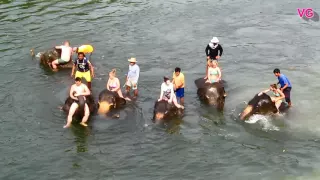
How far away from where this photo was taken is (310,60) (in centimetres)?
2245

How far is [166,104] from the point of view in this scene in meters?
16.3

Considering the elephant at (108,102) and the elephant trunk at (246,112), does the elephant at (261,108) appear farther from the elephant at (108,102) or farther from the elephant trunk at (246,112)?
the elephant at (108,102)

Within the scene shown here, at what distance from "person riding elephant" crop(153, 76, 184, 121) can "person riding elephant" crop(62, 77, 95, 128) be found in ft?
8.87

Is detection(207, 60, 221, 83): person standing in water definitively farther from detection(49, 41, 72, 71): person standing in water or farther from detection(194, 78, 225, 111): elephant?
detection(49, 41, 72, 71): person standing in water

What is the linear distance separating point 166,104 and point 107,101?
2444 millimetres

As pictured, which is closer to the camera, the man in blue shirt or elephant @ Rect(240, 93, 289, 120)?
the man in blue shirt

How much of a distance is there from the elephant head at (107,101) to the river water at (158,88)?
0.41m

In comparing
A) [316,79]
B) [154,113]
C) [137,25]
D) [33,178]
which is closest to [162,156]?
[154,113]

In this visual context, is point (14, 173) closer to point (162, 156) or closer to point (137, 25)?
point (162, 156)

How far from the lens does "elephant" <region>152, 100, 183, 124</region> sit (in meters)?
16.1

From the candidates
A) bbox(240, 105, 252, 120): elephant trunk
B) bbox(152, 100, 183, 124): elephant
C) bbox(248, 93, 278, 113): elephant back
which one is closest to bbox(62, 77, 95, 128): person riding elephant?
bbox(152, 100, 183, 124): elephant

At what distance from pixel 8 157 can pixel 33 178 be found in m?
1.65

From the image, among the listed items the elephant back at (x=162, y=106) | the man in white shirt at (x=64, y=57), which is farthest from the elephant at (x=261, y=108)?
the man in white shirt at (x=64, y=57)

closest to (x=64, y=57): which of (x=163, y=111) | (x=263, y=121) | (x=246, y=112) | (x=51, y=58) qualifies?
(x=51, y=58)
